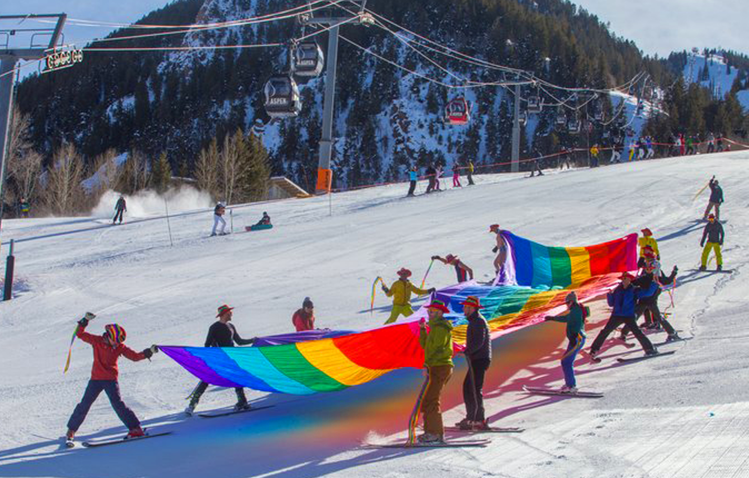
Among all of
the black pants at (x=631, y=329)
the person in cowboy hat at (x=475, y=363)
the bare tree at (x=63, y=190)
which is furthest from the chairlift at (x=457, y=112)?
the bare tree at (x=63, y=190)

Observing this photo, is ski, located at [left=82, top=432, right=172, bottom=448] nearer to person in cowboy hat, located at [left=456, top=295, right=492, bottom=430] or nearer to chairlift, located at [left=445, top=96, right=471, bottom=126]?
person in cowboy hat, located at [left=456, top=295, right=492, bottom=430]

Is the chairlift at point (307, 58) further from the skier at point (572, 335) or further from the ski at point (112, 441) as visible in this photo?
the ski at point (112, 441)

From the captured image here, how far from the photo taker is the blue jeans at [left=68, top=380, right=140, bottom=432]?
8375mm

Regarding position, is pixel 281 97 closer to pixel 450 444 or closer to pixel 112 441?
pixel 112 441

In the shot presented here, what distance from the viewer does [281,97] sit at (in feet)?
78.7

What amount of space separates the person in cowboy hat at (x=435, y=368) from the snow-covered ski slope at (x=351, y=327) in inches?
13.6

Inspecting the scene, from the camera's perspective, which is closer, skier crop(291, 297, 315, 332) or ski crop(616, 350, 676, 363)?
skier crop(291, 297, 315, 332)

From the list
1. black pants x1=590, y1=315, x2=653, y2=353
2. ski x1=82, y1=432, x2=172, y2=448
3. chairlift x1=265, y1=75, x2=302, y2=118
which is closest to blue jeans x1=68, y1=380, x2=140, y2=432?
ski x1=82, y1=432, x2=172, y2=448

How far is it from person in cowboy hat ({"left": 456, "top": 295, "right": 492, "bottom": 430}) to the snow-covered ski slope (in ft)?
1.60

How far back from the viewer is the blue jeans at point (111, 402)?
330 inches

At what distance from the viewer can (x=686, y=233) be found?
2192cm

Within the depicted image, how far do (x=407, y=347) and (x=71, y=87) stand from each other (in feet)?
572

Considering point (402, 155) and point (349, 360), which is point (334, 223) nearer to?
point (349, 360)

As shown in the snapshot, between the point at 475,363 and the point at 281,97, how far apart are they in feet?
55.9
